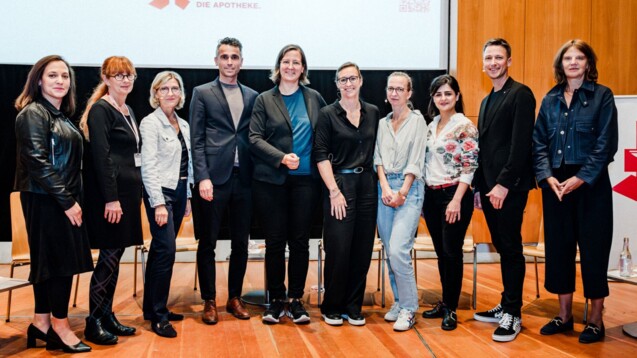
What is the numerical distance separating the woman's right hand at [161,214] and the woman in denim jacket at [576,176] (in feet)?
7.29

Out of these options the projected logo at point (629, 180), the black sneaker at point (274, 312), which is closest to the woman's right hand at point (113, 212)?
the black sneaker at point (274, 312)

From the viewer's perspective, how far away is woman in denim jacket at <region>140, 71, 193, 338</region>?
3367mm

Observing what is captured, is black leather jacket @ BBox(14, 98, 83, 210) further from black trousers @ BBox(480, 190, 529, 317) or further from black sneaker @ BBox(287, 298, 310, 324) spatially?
black trousers @ BBox(480, 190, 529, 317)

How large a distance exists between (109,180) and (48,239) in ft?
1.43

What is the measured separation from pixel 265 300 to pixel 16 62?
3.46 m

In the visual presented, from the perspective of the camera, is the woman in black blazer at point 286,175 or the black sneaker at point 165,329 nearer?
the black sneaker at point 165,329

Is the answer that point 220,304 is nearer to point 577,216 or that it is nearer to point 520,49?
point 577,216

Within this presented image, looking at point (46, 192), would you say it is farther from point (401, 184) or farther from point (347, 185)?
point (401, 184)

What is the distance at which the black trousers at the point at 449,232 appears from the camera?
3.54 metres

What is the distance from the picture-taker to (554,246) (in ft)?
11.3

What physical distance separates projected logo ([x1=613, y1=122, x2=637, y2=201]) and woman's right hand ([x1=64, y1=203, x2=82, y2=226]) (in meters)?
4.10

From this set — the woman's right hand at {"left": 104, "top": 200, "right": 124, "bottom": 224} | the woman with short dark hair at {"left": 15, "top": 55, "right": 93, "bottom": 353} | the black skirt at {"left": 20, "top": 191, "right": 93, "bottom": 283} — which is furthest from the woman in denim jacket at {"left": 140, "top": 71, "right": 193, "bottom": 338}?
the black skirt at {"left": 20, "top": 191, "right": 93, "bottom": 283}

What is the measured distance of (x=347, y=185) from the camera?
3.52m

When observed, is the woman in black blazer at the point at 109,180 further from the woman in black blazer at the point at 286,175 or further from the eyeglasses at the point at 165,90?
the woman in black blazer at the point at 286,175
